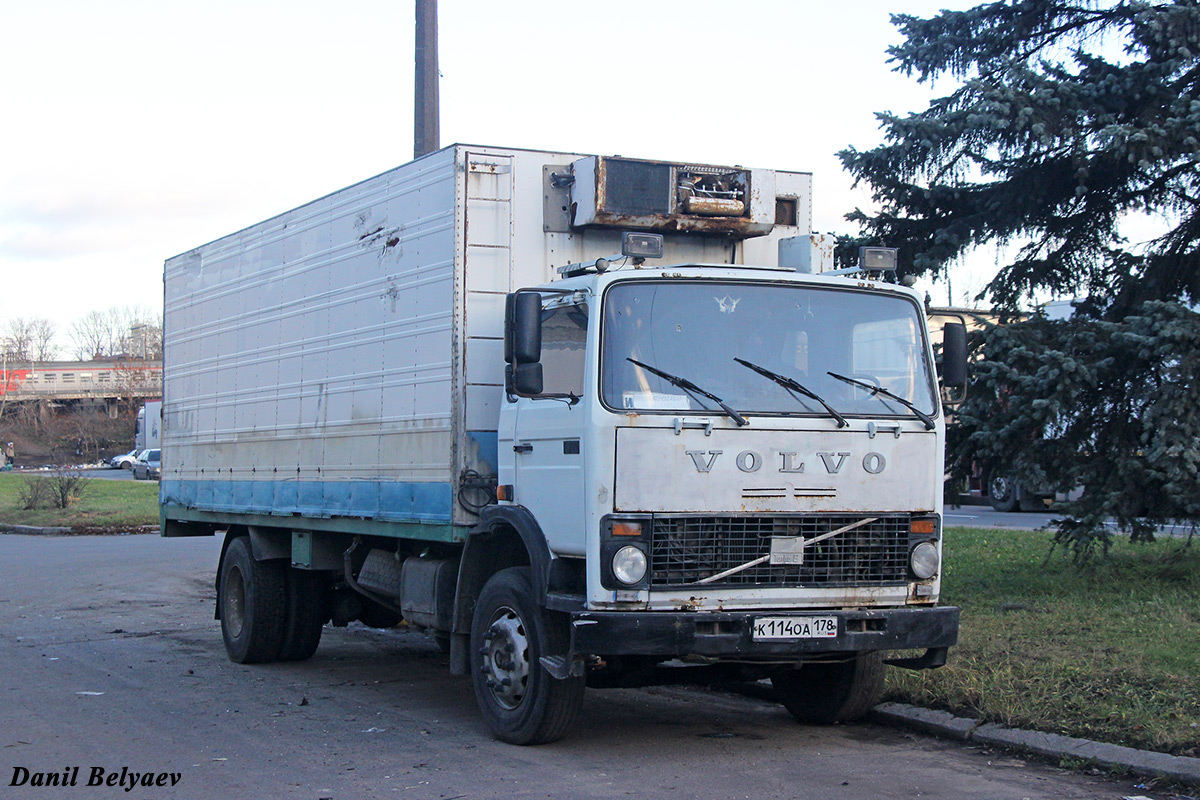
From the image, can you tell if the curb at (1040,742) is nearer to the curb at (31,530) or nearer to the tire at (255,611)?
the tire at (255,611)

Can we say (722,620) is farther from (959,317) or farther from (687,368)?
(959,317)

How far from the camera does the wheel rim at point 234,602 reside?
35.4 feet

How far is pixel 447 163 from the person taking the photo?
7941 millimetres

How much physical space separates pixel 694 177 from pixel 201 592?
34.0 ft

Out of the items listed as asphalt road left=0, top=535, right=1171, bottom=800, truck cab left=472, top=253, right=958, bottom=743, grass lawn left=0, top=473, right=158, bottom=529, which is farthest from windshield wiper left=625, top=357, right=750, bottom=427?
grass lawn left=0, top=473, right=158, bottom=529

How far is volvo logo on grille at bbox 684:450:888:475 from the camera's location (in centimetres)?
652

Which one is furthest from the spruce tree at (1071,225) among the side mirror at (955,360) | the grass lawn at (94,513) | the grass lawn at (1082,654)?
the grass lawn at (94,513)

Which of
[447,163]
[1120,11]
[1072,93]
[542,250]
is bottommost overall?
[542,250]

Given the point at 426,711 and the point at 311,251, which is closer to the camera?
the point at 426,711

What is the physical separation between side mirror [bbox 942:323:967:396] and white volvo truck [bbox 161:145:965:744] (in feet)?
0.06

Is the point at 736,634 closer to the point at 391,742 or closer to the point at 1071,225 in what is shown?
the point at 391,742

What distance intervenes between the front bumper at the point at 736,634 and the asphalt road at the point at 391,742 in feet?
2.03

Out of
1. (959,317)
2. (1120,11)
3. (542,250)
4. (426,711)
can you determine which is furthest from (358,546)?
(1120,11)

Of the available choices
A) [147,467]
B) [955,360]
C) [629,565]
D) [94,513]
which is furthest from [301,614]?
[147,467]
